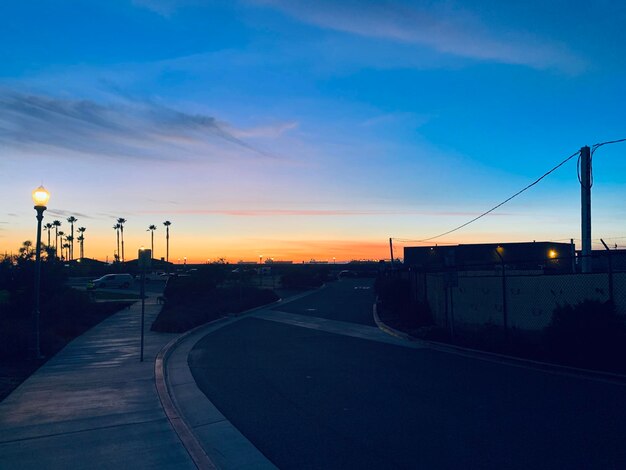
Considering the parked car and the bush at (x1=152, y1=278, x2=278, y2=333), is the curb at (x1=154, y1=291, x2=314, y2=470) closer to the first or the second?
the bush at (x1=152, y1=278, x2=278, y2=333)

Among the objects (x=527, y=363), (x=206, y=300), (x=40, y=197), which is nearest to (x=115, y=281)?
(x=206, y=300)

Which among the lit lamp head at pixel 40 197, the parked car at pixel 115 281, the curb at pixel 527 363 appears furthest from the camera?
the parked car at pixel 115 281

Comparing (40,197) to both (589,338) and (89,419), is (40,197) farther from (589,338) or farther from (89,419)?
(589,338)

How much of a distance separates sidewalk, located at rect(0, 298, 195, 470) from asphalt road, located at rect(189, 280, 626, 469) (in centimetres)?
114

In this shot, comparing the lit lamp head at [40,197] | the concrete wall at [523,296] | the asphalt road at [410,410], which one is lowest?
the asphalt road at [410,410]

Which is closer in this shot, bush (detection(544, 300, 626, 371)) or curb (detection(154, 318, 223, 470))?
curb (detection(154, 318, 223, 470))

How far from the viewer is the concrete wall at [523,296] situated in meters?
15.4

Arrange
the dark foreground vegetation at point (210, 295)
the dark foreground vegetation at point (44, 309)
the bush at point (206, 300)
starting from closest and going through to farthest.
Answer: the dark foreground vegetation at point (44, 309)
the bush at point (206, 300)
the dark foreground vegetation at point (210, 295)

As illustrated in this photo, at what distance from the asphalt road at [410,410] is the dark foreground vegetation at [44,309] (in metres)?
4.70

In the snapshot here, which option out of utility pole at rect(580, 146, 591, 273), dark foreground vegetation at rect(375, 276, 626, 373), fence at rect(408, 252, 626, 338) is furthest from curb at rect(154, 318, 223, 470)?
utility pole at rect(580, 146, 591, 273)

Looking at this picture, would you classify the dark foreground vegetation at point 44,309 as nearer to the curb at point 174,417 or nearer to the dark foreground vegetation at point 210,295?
the curb at point 174,417

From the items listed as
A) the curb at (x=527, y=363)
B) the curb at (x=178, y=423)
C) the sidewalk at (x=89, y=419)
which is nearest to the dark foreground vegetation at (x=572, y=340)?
the curb at (x=527, y=363)

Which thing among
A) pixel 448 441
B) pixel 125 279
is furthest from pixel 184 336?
pixel 125 279

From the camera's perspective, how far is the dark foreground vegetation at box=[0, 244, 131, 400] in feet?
50.9
